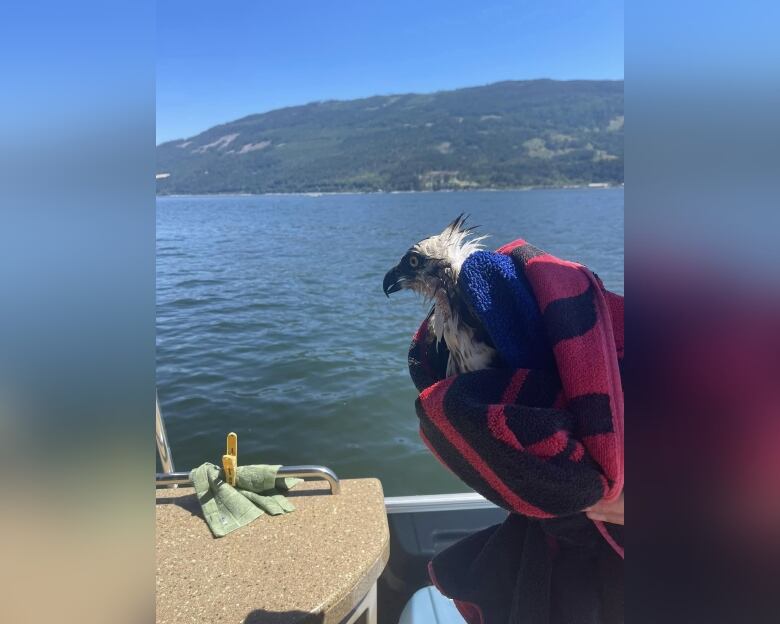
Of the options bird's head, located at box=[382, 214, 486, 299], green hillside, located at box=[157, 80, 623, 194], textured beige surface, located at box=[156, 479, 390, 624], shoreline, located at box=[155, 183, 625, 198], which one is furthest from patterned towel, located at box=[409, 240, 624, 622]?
shoreline, located at box=[155, 183, 625, 198]

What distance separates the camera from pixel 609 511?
3.32 ft

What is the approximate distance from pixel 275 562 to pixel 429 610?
0.75m

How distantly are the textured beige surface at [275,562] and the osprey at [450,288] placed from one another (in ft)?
3.00

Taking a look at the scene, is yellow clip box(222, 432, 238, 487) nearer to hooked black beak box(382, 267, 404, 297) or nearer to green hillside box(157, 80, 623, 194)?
hooked black beak box(382, 267, 404, 297)

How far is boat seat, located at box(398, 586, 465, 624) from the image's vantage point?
2.21 m

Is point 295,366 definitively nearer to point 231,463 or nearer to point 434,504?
point 434,504

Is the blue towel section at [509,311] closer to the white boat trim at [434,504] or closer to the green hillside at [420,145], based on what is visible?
the white boat trim at [434,504]

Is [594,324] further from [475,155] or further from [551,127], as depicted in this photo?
[551,127]

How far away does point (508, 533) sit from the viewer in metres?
Result: 1.35

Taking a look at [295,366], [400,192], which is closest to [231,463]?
[295,366]

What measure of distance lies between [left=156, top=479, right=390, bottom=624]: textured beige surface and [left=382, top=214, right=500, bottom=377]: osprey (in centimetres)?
92
